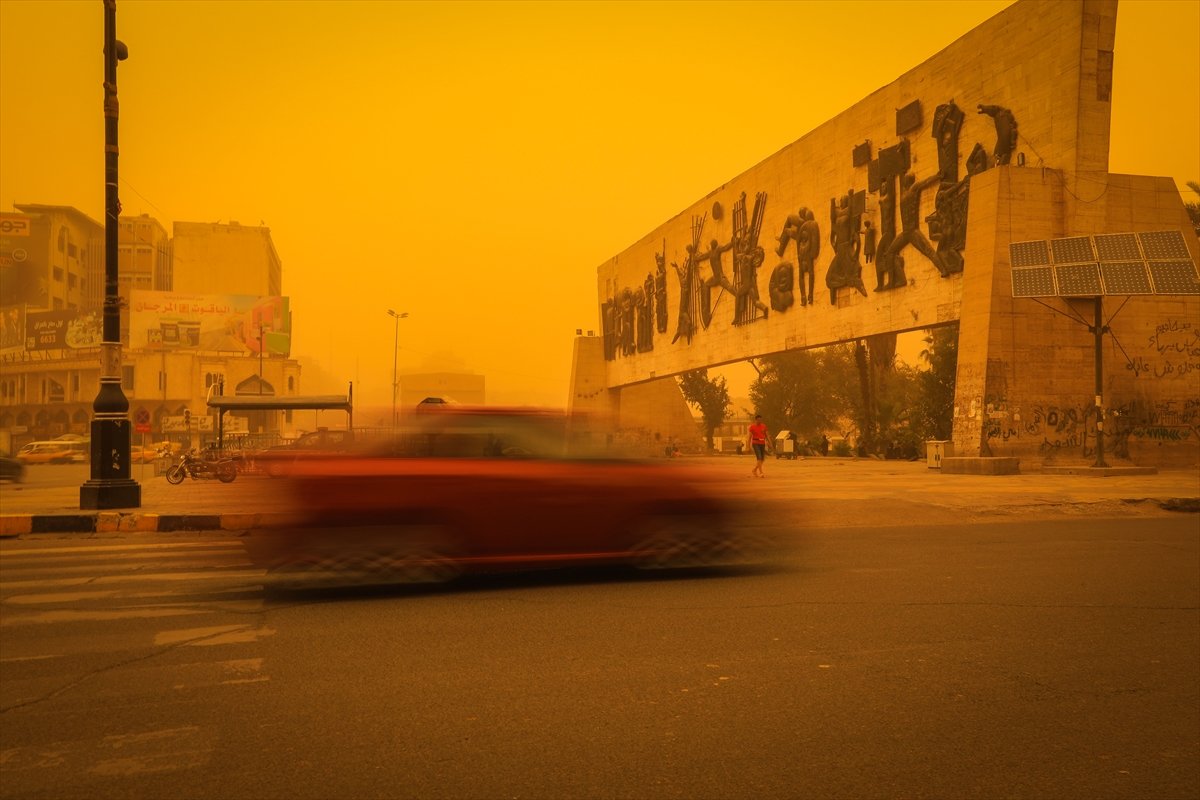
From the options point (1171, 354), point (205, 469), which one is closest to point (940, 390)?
point (1171, 354)

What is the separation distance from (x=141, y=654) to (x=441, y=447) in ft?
9.31

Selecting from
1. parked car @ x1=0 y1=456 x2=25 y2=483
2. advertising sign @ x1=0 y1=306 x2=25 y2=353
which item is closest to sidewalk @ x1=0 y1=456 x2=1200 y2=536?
parked car @ x1=0 y1=456 x2=25 y2=483

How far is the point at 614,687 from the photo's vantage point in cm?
464

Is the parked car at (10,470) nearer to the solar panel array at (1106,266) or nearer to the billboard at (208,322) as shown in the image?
the solar panel array at (1106,266)

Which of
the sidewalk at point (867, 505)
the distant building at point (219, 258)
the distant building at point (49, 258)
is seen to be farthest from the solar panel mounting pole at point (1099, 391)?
the distant building at point (219, 258)

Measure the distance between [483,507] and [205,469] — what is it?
23.4m

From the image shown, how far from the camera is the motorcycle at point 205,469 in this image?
27781 millimetres

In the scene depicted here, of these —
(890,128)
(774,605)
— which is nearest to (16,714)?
(774,605)

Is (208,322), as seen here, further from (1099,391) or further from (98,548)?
(98,548)

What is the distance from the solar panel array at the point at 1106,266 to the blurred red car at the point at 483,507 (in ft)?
57.9

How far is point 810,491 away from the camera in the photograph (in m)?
18.1

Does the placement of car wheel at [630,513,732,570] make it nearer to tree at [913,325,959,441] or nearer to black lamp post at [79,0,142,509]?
black lamp post at [79,0,142,509]

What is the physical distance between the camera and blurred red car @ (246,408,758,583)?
287 inches

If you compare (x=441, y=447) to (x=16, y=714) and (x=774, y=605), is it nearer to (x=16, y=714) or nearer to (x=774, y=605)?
(x=774, y=605)
